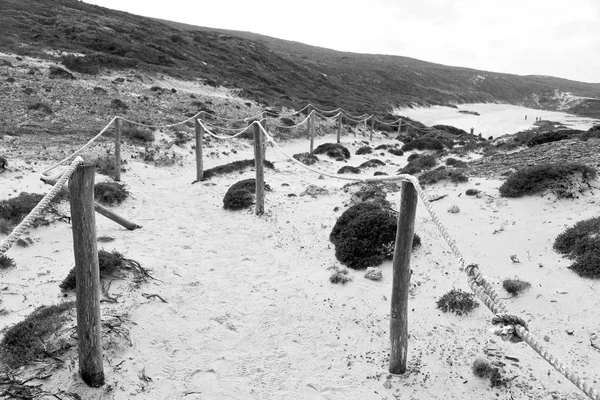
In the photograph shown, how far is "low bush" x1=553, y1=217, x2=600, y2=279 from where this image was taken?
18.1 ft

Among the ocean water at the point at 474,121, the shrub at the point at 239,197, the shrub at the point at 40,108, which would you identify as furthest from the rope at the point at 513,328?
the ocean water at the point at 474,121

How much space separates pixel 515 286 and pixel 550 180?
11.2ft

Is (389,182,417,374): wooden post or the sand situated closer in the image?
(389,182,417,374): wooden post

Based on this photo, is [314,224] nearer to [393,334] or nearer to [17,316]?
[393,334]

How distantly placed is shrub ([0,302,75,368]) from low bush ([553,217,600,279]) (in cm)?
676

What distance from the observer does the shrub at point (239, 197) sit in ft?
32.4

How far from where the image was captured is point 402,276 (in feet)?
13.8

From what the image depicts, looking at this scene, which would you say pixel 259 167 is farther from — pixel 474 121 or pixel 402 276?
pixel 474 121

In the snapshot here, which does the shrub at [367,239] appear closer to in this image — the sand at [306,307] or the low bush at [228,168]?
the sand at [306,307]

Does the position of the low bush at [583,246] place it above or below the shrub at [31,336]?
above

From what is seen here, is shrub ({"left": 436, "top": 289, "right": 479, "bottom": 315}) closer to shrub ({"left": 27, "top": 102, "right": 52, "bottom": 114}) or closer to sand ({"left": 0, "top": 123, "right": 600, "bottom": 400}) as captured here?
sand ({"left": 0, "top": 123, "right": 600, "bottom": 400})

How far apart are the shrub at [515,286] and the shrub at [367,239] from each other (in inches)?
Answer: 67.9

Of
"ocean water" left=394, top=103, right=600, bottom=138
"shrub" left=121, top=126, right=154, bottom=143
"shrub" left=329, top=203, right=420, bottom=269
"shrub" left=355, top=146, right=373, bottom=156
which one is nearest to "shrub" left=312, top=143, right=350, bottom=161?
"shrub" left=355, top=146, right=373, bottom=156

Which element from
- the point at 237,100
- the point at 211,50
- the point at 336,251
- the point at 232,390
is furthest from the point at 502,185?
the point at 211,50
